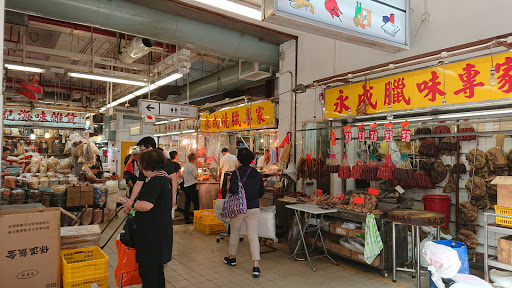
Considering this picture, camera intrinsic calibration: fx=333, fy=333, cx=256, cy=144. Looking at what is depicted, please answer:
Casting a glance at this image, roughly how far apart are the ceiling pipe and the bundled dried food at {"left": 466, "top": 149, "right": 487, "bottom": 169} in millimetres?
4973

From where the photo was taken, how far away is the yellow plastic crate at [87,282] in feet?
11.7

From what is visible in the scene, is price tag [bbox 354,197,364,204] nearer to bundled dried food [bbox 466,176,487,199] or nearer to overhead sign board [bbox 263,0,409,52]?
bundled dried food [bbox 466,176,487,199]

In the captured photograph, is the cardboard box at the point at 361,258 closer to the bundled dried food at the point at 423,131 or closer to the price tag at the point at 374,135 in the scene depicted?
the price tag at the point at 374,135

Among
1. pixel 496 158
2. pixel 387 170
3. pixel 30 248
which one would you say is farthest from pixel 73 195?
pixel 496 158

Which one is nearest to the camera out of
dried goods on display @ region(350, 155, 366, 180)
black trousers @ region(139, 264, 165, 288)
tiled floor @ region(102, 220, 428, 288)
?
black trousers @ region(139, 264, 165, 288)

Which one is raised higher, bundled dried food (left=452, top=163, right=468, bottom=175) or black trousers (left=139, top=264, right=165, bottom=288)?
bundled dried food (left=452, top=163, right=468, bottom=175)

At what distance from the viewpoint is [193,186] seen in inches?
360

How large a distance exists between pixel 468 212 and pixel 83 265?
593 cm

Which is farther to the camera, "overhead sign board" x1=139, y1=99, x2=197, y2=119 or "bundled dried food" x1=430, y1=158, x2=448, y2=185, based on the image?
"overhead sign board" x1=139, y1=99, x2=197, y2=119

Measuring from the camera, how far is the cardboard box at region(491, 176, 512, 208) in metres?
4.09

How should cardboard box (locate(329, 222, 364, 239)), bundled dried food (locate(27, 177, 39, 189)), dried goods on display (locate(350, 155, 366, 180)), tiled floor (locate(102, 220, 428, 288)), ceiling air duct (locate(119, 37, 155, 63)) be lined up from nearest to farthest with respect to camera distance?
tiled floor (locate(102, 220, 428, 288)) → cardboard box (locate(329, 222, 364, 239)) → dried goods on display (locate(350, 155, 366, 180)) → ceiling air duct (locate(119, 37, 155, 63)) → bundled dried food (locate(27, 177, 39, 189))

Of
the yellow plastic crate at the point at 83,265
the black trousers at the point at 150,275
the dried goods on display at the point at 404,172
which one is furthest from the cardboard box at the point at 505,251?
the yellow plastic crate at the point at 83,265

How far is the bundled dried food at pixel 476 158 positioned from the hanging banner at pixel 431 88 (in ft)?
5.14

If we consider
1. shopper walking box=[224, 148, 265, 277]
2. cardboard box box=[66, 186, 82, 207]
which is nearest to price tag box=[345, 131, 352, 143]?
shopper walking box=[224, 148, 265, 277]
